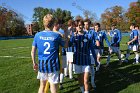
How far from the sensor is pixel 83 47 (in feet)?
24.3

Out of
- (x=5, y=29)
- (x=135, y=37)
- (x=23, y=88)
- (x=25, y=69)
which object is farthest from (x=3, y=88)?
(x=5, y=29)

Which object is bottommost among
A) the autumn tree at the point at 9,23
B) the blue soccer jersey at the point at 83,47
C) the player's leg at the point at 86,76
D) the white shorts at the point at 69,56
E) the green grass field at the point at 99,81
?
the green grass field at the point at 99,81

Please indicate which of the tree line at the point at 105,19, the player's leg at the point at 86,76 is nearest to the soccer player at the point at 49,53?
the player's leg at the point at 86,76

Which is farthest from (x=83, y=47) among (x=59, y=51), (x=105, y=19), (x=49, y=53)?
(x=105, y=19)

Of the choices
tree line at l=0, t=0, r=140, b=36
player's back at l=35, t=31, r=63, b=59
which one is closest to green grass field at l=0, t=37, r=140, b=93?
player's back at l=35, t=31, r=63, b=59

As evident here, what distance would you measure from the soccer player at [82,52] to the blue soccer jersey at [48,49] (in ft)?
4.43

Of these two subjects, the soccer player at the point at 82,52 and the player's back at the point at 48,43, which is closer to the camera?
the player's back at the point at 48,43

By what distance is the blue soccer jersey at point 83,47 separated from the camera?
733 centimetres

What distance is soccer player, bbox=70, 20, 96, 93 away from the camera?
7312 millimetres

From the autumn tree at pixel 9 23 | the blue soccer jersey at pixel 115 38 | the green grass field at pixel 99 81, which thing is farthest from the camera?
the autumn tree at pixel 9 23

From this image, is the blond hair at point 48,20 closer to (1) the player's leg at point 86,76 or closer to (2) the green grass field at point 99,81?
(1) the player's leg at point 86,76

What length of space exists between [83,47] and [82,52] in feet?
0.45

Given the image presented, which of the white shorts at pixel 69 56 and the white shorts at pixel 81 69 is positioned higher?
the white shorts at pixel 69 56

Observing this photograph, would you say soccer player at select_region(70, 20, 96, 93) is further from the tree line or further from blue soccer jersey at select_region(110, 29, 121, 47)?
the tree line
